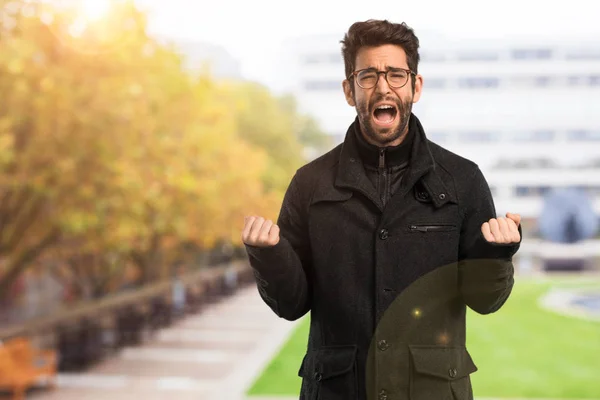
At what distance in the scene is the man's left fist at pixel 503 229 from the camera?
5.36 ft

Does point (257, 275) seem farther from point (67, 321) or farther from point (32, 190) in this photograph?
point (67, 321)

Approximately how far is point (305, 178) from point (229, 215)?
1361 centimetres

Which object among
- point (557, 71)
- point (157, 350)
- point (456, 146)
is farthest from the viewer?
point (557, 71)

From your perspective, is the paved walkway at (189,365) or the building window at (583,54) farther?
the building window at (583,54)

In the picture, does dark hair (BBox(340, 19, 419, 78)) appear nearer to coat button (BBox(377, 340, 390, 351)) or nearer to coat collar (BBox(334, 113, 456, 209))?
coat collar (BBox(334, 113, 456, 209))

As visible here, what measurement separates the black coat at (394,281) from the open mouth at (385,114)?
9 centimetres

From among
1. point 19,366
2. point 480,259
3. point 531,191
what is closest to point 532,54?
point 531,191

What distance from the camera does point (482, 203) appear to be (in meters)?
1.81

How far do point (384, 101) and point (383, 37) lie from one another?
0.15 meters

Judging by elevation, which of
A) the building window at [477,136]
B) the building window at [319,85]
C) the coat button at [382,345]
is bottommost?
the coat button at [382,345]

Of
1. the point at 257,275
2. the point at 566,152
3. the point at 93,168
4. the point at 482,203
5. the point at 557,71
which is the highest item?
the point at 557,71

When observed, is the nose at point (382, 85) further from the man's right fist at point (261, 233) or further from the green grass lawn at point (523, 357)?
the green grass lawn at point (523, 357)

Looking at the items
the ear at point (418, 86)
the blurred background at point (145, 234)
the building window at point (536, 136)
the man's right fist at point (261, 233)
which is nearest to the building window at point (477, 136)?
the building window at point (536, 136)

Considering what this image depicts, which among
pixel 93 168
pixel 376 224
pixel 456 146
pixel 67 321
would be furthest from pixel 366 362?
pixel 456 146
